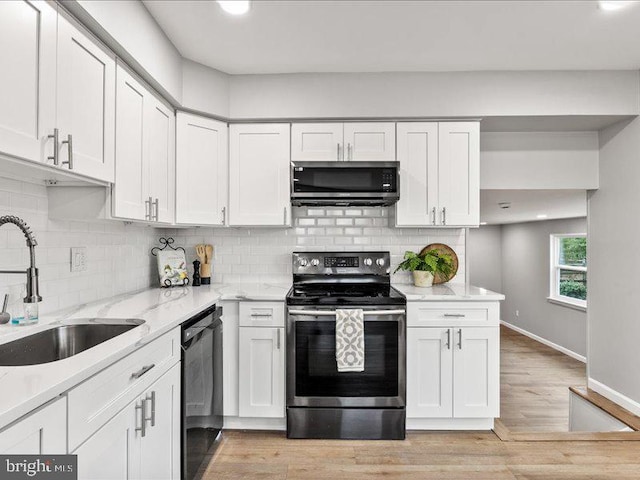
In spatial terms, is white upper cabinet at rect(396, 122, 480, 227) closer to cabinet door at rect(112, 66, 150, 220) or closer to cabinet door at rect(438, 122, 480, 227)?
cabinet door at rect(438, 122, 480, 227)

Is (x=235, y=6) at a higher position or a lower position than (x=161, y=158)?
higher

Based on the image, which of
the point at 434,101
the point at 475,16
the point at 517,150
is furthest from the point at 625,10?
the point at 517,150

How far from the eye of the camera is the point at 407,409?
102 inches

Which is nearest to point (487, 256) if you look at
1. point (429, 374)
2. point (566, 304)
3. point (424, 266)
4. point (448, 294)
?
point (566, 304)

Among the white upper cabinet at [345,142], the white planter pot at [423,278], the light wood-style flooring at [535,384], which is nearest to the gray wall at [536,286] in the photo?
the light wood-style flooring at [535,384]

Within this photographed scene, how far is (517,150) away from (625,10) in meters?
1.36

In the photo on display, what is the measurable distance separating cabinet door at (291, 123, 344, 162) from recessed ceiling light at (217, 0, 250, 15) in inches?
38.2

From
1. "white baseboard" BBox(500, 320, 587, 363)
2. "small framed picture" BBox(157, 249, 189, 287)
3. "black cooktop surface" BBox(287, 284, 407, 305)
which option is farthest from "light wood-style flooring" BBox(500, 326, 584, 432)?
"small framed picture" BBox(157, 249, 189, 287)

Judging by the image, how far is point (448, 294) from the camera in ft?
8.73

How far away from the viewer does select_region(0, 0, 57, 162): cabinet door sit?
124 cm

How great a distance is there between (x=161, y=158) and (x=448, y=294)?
2.09m

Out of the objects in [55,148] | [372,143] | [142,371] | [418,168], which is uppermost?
[372,143]

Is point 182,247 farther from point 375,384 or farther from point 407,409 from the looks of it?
point 407,409

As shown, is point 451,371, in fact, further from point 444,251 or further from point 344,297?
point 444,251
